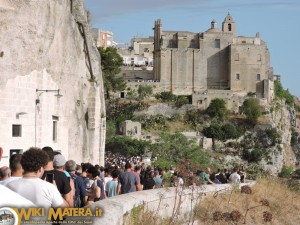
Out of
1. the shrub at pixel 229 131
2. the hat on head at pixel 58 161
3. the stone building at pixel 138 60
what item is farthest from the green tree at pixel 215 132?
the hat on head at pixel 58 161

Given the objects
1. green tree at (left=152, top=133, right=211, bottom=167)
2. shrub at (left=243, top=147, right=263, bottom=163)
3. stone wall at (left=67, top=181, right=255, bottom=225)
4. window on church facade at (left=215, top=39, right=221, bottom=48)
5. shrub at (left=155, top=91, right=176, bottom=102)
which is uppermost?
window on church facade at (left=215, top=39, right=221, bottom=48)

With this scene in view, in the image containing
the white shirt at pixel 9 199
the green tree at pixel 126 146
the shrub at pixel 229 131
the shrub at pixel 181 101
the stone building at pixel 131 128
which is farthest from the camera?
the shrub at pixel 181 101

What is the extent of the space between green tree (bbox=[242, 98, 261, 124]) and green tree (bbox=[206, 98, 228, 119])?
7.79 feet

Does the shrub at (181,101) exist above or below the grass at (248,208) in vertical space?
above

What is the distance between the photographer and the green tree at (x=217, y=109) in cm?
7538

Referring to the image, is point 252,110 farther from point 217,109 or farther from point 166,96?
point 166,96

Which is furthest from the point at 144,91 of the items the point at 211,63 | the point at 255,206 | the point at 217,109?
the point at 255,206

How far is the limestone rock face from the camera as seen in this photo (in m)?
18.2

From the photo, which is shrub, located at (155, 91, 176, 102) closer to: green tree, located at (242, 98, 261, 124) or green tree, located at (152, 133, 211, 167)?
green tree, located at (242, 98, 261, 124)

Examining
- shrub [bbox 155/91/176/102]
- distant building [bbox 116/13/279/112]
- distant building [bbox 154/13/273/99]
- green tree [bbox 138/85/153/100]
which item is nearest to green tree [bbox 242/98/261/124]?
distant building [bbox 116/13/279/112]

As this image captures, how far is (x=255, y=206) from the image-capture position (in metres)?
12.2

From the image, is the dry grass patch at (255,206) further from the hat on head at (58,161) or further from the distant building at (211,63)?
the distant building at (211,63)

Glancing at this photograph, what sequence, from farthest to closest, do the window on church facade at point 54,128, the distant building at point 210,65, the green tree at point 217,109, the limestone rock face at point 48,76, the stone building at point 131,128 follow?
the distant building at point 210,65, the green tree at point 217,109, the stone building at point 131,128, the window on church facade at point 54,128, the limestone rock face at point 48,76

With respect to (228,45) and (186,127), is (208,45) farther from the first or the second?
(186,127)
